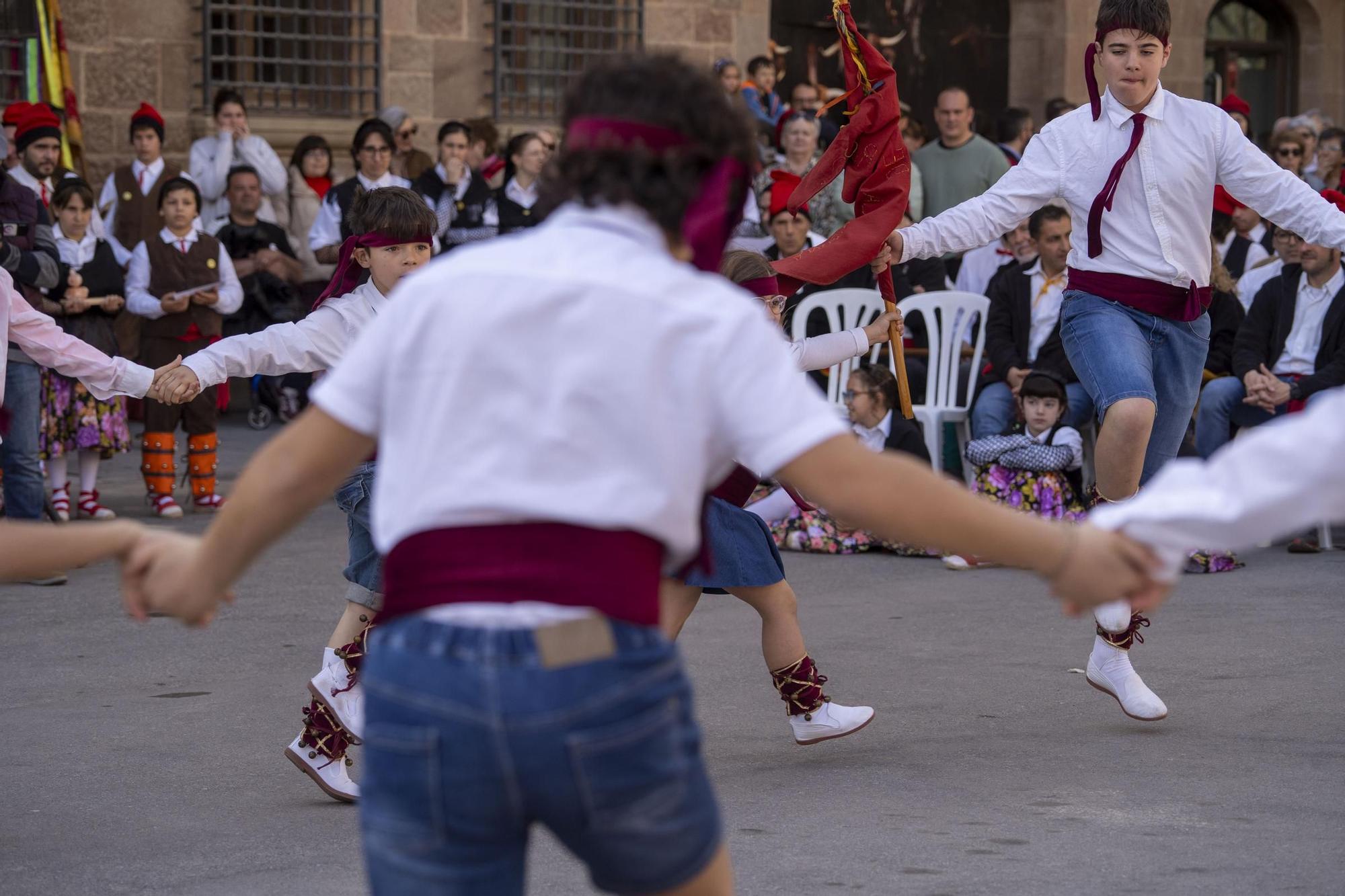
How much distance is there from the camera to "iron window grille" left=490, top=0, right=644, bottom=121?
1472cm

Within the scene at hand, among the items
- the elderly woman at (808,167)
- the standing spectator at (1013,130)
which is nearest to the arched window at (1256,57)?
the standing spectator at (1013,130)

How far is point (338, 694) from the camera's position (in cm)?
459

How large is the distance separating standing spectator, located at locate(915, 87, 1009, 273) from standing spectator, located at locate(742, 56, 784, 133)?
7.23ft

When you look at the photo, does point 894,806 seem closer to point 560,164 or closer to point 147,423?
point 560,164

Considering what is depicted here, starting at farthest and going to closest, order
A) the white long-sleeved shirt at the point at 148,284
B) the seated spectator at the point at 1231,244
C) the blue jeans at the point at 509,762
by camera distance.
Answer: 1. the seated spectator at the point at 1231,244
2. the white long-sleeved shirt at the point at 148,284
3. the blue jeans at the point at 509,762

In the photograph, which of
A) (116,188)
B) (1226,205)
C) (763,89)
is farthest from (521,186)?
(1226,205)

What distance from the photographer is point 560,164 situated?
7.48 feet

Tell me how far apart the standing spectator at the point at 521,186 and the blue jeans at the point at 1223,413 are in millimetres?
4449

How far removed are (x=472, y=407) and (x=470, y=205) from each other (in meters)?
9.83

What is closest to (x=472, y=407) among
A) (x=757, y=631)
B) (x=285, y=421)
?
(x=757, y=631)

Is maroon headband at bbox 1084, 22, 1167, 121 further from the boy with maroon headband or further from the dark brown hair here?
the dark brown hair

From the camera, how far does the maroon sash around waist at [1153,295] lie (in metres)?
5.41

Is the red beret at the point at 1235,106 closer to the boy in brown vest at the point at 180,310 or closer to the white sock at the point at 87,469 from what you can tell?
the boy in brown vest at the point at 180,310

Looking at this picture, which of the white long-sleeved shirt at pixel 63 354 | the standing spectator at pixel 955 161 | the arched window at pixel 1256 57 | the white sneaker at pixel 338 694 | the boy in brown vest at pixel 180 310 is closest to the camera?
the white sneaker at pixel 338 694
